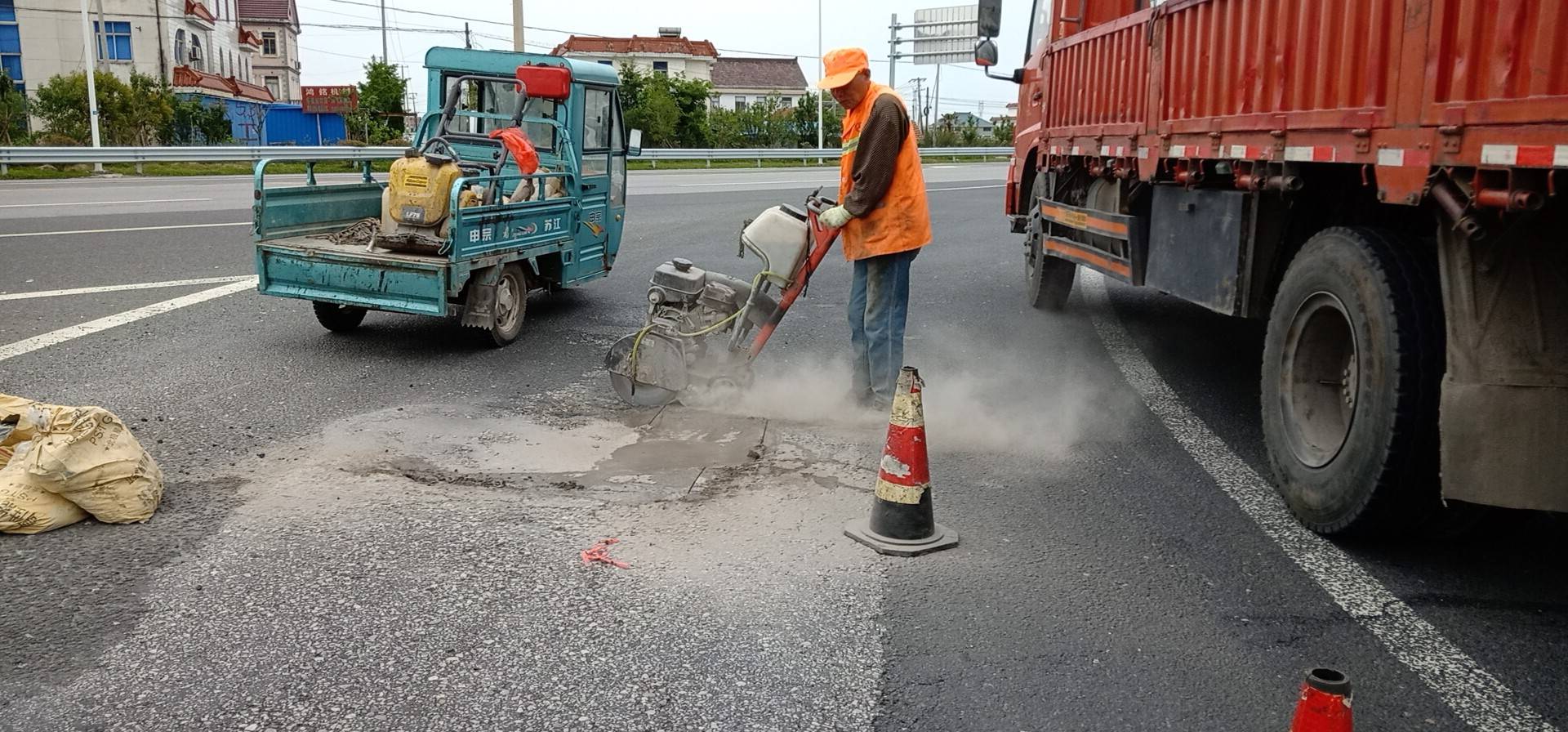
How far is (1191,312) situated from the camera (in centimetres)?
944

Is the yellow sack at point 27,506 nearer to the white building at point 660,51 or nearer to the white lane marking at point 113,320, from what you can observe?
the white lane marking at point 113,320

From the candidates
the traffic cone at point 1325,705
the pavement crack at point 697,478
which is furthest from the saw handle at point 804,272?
the traffic cone at point 1325,705

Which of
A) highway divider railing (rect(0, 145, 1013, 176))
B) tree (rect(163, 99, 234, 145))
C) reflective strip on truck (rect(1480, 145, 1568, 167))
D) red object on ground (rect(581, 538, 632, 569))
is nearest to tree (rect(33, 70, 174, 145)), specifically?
tree (rect(163, 99, 234, 145))

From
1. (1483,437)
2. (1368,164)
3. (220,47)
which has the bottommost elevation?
(1483,437)

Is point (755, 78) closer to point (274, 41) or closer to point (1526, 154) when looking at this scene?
point (274, 41)

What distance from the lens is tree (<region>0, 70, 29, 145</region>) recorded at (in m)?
33.0

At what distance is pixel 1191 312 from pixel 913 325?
2.32m

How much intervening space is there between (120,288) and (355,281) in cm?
339

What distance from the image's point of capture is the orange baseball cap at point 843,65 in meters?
5.83

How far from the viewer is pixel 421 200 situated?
779 centimetres

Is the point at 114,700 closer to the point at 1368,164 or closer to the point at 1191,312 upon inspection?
the point at 1368,164

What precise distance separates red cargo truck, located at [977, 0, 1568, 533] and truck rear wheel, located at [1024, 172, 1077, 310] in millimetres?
2965

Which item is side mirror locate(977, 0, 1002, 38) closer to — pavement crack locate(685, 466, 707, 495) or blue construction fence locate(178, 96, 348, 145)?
pavement crack locate(685, 466, 707, 495)

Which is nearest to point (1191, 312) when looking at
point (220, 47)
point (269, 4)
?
point (220, 47)
